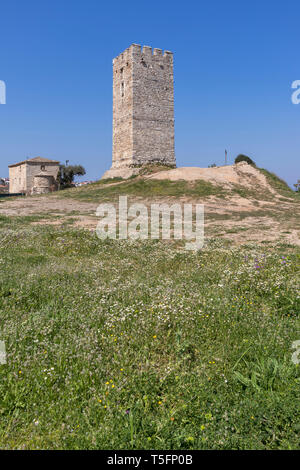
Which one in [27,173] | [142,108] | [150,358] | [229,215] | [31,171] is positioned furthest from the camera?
[31,171]

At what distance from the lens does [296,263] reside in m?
8.92

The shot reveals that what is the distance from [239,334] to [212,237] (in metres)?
8.33

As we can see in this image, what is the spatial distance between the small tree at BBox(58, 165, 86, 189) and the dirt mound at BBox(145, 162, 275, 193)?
36800 mm

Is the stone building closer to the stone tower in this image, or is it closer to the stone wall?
the stone wall

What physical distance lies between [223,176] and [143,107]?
11085 mm

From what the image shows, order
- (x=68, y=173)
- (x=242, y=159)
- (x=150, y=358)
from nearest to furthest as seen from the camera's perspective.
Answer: (x=150, y=358), (x=242, y=159), (x=68, y=173)

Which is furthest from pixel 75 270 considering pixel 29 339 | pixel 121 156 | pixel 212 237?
pixel 121 156

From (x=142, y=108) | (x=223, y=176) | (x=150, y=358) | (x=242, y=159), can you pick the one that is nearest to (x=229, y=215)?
(x=223, y=176)

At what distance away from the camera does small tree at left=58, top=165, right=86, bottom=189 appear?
6438 centimetres

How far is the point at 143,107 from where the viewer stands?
34.1 m

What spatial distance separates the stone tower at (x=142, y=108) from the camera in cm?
3353

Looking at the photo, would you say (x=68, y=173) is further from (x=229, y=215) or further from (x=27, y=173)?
(x=229, y=215)

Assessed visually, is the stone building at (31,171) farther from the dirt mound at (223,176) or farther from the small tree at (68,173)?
the dirt mound at (223,176)
